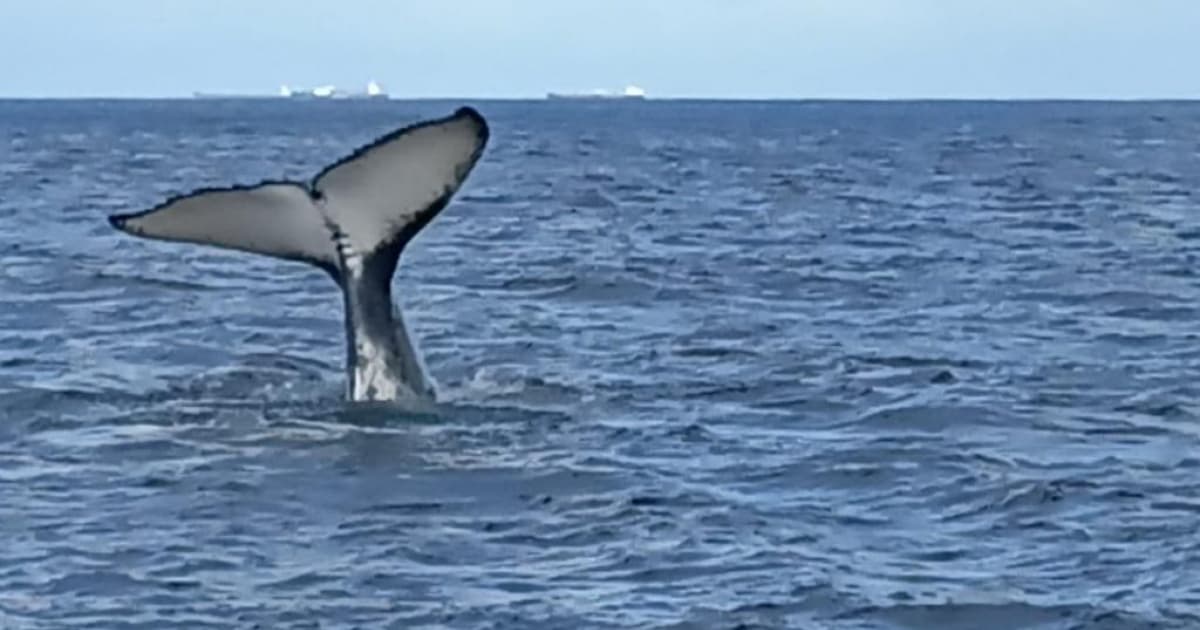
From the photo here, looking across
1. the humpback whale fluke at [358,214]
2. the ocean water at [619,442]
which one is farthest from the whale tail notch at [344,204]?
the ocean water at [619,442]

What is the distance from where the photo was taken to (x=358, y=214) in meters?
10.4

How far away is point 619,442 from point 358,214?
1.65 meters

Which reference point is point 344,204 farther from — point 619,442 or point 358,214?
point 619,442

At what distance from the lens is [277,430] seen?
11.3 m

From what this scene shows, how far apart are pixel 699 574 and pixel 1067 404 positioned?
14.8 ft

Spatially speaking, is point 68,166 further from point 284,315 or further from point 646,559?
point 646,559

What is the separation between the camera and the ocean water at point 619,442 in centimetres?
841

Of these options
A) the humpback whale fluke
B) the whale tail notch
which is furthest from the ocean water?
the whale tail notch

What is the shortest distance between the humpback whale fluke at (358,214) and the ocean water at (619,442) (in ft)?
1.76

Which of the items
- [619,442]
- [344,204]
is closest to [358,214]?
[344,204]

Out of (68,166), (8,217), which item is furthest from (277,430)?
(68,166)

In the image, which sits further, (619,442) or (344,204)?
(619,442)

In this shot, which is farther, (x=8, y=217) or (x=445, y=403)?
(x=8, y=217)

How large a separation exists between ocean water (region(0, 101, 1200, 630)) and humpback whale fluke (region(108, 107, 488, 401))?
1.76 feet
